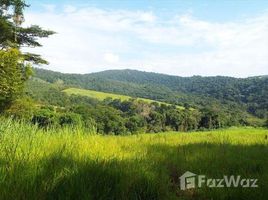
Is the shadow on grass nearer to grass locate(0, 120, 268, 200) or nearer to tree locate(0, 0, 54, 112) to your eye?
grass locate(0, 120, 268, 200)

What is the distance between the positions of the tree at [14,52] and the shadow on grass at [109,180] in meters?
29.4

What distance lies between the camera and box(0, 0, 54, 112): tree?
34.1m

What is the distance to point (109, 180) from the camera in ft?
13.8

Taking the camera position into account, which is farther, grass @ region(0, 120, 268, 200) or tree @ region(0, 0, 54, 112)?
tree @ region(0, 0, 54, 112)

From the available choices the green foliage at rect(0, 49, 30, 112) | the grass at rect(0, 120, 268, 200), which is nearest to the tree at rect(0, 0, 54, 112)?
the green foliage at rect(0, 49, 30, 112)

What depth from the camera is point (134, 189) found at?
13.6 feet

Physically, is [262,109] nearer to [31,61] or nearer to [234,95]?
[234,95]

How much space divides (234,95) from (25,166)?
191498 mm

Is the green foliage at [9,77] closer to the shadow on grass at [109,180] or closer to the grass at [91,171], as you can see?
the grass at [91,171]

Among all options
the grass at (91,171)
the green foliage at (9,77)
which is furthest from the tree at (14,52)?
the grass at (91,171)

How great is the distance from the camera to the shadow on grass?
366 centimetres

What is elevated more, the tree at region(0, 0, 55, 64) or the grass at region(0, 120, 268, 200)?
the tree at region(0, 0, 55, 64)

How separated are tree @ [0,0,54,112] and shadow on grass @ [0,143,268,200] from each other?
29384mm

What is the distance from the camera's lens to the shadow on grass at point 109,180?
12.0ft
